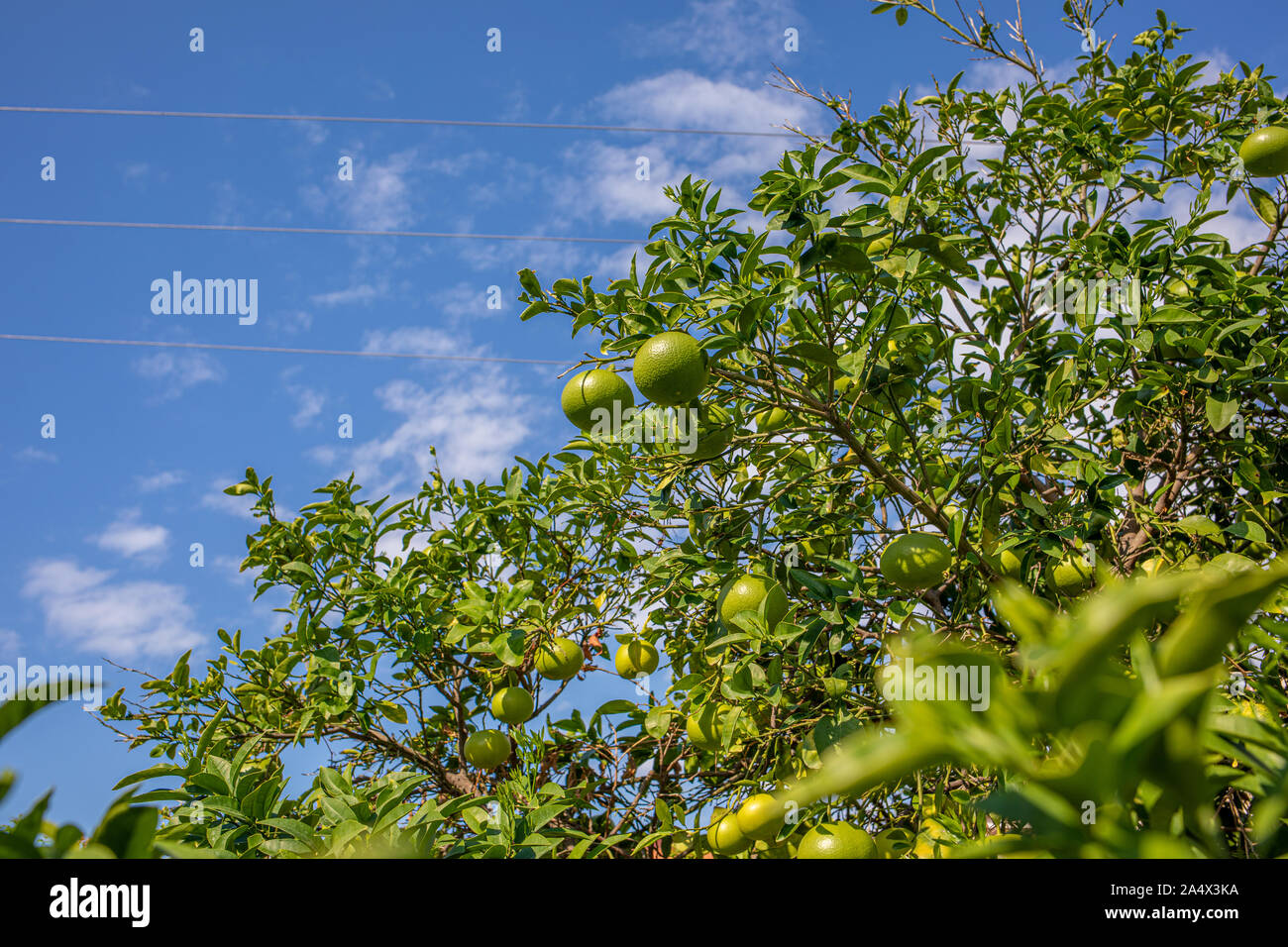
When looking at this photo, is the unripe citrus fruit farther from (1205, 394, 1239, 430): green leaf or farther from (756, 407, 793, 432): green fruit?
(1205, 394, 1239, 430): green leaf

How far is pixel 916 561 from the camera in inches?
68.3

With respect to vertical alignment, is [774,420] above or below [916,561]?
above

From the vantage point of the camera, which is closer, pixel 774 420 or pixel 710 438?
pixel 710 438

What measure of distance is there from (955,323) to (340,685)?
7.40 ft

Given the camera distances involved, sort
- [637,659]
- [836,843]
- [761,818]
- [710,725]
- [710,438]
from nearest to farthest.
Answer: [836,843]
[761,818]
[710,438]
[710,725]
[637,659]

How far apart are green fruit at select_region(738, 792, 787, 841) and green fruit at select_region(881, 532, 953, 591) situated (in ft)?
1.77

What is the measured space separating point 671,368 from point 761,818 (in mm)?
933

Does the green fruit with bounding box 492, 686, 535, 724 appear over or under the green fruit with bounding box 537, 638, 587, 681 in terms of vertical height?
under

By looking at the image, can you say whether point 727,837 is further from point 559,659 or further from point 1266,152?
point 1266,152

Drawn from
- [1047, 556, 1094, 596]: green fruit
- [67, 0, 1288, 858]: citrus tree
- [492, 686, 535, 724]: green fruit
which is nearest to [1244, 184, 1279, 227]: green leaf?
[67, 0, 1288, 858]: citrus tree

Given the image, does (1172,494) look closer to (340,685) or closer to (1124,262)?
(1124,262)

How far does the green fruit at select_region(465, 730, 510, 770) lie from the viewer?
253 centimetres

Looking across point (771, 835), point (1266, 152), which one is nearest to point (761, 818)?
point (771, 835)

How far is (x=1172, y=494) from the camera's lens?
234 cm
